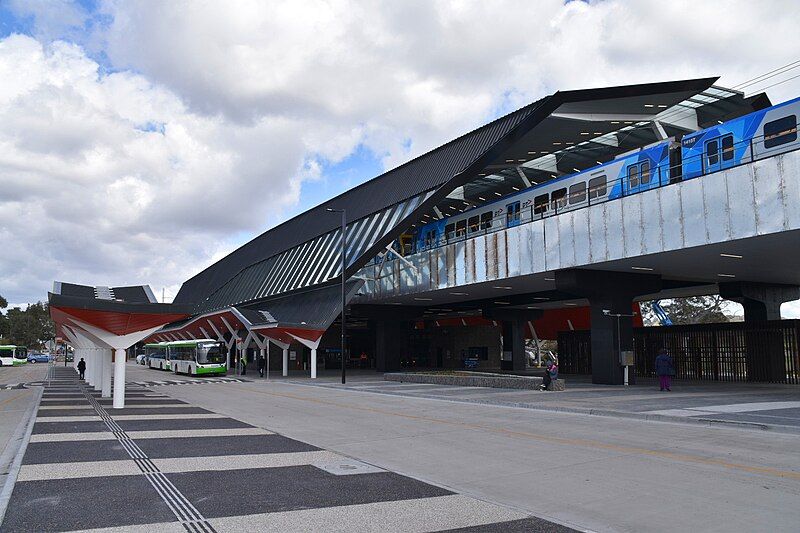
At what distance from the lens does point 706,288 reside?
1524 inches

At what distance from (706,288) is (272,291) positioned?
1424 inches

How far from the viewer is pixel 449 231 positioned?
39219 mm

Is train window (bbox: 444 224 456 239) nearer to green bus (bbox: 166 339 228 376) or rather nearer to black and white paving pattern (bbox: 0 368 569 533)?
green bus (bbox: 166 339 228 376)

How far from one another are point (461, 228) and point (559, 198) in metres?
8.73

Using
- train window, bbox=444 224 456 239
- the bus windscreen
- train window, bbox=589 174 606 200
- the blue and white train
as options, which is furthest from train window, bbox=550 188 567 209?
the bus windscreen

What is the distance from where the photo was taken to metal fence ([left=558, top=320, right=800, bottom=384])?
108 ft

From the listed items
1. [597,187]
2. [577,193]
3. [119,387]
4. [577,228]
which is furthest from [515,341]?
[119,387]

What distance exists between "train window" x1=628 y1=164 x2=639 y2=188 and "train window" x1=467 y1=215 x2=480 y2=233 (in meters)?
10.7

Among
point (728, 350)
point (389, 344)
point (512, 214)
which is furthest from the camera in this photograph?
point (389, 344)

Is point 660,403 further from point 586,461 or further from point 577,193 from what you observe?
point 577,193

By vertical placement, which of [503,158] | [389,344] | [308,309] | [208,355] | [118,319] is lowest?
[208,355]

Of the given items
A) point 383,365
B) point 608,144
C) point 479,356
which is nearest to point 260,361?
point 383,365

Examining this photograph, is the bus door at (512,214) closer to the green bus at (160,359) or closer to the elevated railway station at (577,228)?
the elevated railway station at (577,228)

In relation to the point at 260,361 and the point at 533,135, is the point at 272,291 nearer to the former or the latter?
the point at 260,361
